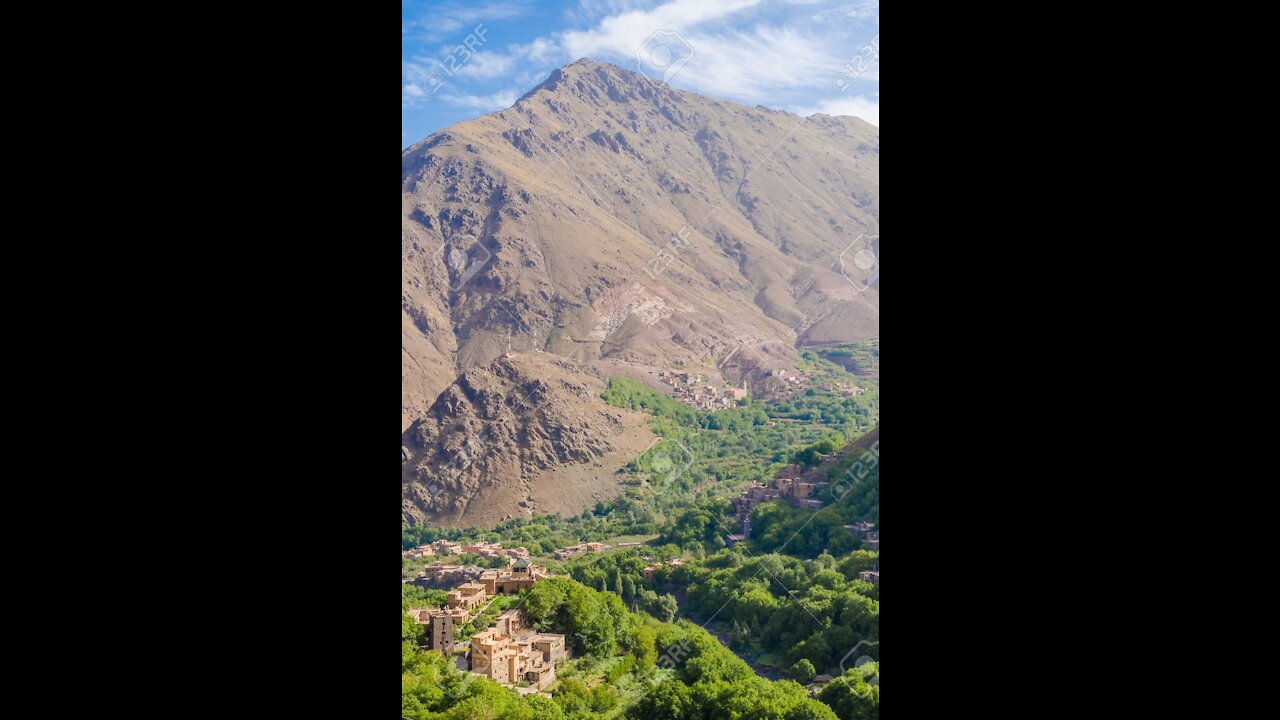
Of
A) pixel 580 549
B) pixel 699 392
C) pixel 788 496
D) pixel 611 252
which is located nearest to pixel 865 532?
pixel 788 496

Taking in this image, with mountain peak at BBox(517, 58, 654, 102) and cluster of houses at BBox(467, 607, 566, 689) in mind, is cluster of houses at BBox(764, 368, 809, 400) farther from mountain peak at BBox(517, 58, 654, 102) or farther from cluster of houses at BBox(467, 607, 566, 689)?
mountain peak at BBox(517, 58, 654, 102)

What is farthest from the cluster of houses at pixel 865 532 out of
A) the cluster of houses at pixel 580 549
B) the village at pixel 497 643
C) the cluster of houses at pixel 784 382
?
the cluster of houses at pixel 784 382

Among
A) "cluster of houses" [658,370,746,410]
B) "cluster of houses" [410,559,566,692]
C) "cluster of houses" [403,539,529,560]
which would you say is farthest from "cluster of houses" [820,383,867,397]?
"cluster of houses" [410,559,566,692]

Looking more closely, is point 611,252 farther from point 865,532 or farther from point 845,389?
point 865,532
